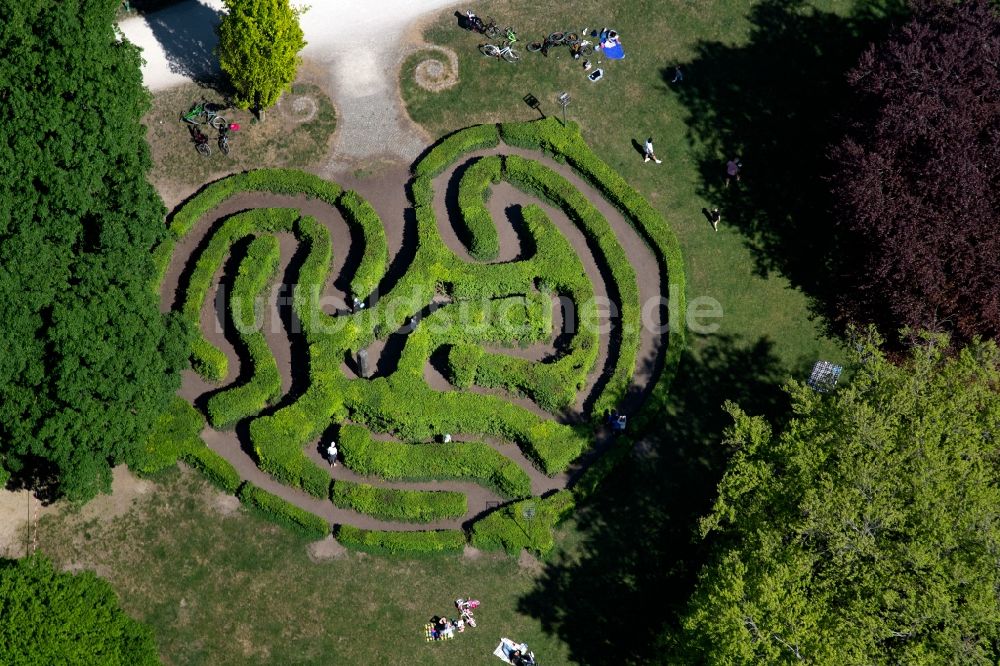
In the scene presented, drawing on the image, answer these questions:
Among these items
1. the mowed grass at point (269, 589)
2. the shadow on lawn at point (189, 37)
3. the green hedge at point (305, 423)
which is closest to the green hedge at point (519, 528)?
the mowed grass at point (269, 589)

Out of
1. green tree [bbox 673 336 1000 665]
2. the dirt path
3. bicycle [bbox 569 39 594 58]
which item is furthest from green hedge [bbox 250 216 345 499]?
bicycle [bbox 569 39 594 58]

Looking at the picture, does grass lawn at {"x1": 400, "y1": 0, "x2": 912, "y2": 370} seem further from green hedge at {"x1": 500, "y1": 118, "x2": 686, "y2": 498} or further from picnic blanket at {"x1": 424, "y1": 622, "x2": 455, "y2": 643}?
picnic blanket at {"x1": 424, "y1": 622, "x2": 455, "y2": 643}

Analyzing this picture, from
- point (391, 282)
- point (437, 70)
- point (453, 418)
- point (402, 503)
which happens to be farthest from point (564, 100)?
point (402, 503)

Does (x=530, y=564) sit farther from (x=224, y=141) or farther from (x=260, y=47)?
(x=260, y=47)

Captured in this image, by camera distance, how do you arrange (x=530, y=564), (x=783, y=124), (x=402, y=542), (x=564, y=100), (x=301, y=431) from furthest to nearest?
(x=783, y=124), (x=564, y=100), (x=301, y=431), (x=530, y=564), (x=402, y=542)

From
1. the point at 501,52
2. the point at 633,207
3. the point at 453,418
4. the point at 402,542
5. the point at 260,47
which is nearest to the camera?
the point at 402,542

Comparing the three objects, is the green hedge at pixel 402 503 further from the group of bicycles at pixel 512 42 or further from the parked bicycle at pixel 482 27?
the parked bicycle at pixel 482 27

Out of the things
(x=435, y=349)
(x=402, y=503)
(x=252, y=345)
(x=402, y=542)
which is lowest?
(x=402, y=542)
